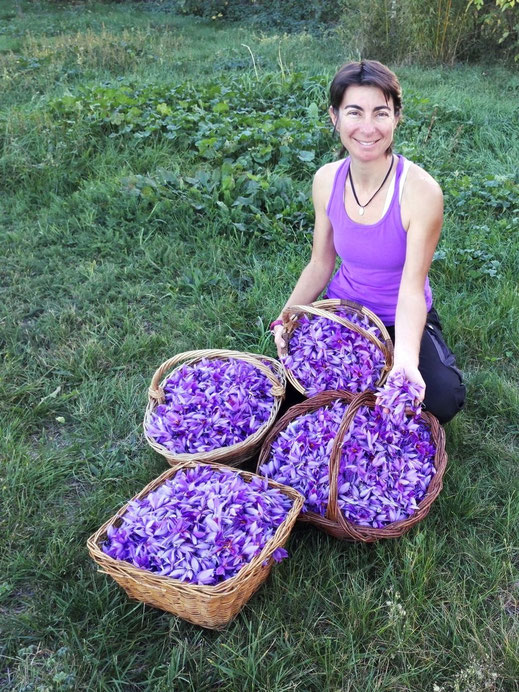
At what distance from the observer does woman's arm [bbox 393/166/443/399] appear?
206 cm

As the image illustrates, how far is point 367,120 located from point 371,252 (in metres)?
0.47

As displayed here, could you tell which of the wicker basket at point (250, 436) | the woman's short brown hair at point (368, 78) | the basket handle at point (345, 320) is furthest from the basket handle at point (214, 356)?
the woman's short brown hair at point (368, 78)

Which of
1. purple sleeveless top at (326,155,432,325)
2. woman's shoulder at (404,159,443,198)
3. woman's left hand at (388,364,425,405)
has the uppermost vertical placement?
woman's shoulder at (404,159,443,198)

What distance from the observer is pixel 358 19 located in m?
7.38

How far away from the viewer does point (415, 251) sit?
210 cm

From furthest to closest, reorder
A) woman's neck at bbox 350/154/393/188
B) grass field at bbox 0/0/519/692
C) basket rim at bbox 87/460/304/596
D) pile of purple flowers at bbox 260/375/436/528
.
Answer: woman's neck at bbox 350/154/393/188 < pile of purple flowers at bbox 260/375/436/528 < grass field at bbox 0/0/519/692 < basket rim at bbox 87/460/304/596

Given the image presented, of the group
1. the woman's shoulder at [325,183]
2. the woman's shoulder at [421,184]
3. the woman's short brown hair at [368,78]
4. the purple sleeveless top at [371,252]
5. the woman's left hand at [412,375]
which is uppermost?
the woman's short brown hair at [368,78]

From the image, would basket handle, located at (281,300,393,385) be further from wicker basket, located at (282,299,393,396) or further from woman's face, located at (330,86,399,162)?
woman's face, located at (330,86,399,162)

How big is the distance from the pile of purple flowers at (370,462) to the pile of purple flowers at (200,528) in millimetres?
154

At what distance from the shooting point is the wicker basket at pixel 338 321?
2.08 metres

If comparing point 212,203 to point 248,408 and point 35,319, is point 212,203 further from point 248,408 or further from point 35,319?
point 248,408

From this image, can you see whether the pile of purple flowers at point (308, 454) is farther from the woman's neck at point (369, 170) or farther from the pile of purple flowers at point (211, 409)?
the woman's neck at point (369, 170)

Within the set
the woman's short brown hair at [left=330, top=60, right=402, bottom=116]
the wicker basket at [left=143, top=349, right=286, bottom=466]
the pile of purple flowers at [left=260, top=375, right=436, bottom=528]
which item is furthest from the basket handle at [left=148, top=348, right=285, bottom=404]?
the woman's short brown hair at [left=330, top=60, right=402, bottom=116]

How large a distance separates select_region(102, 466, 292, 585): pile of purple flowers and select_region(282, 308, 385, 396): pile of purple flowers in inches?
19.2
